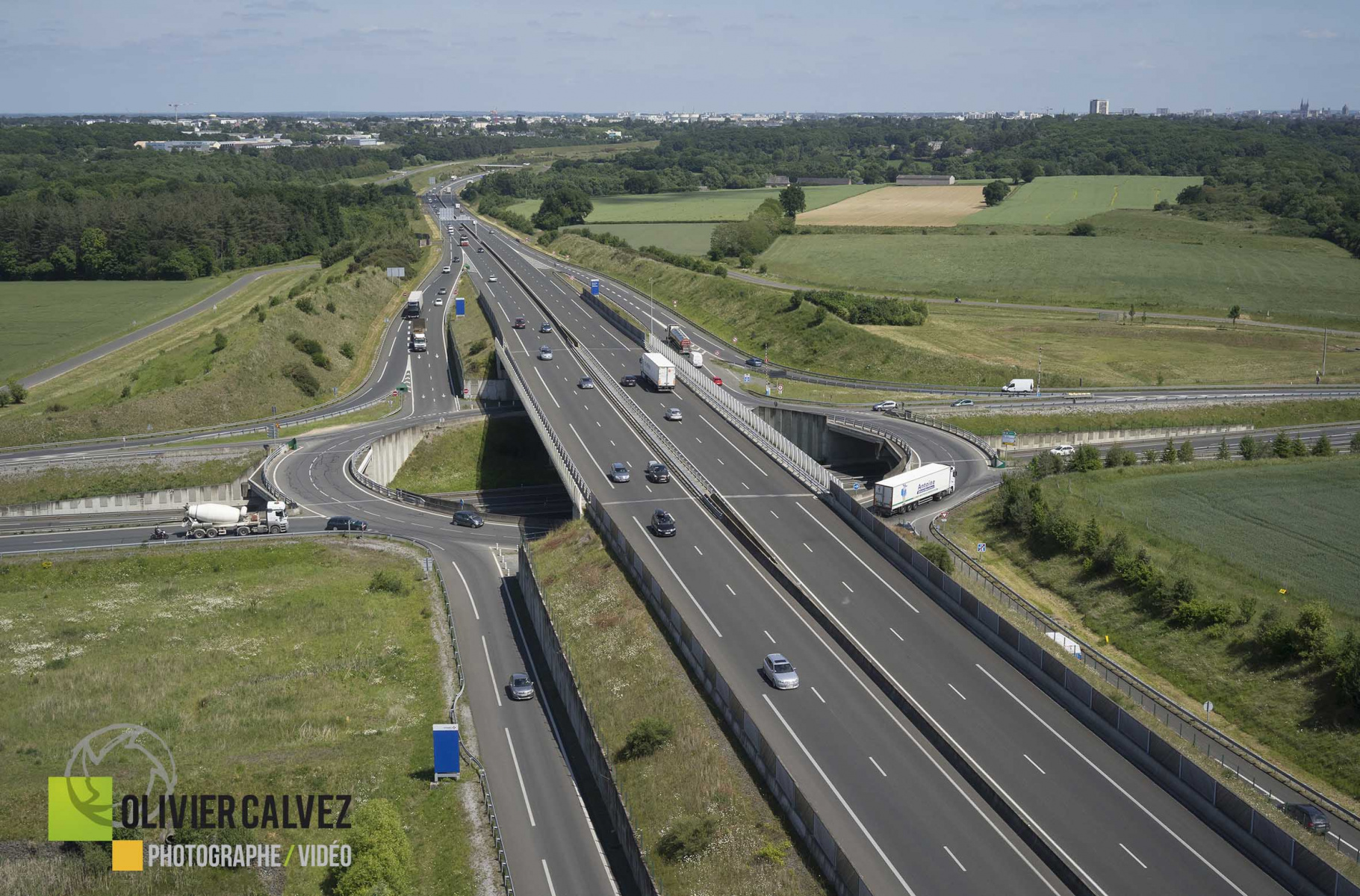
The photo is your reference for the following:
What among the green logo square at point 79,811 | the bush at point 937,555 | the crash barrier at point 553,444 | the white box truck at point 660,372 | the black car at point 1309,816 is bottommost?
the black car at point 1309,816

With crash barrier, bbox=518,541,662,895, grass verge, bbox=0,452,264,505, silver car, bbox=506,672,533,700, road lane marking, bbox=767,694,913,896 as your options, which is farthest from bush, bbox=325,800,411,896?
grass verge, bbox=0,452,264,505

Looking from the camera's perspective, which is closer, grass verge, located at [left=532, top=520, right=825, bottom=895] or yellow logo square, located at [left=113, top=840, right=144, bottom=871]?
grass verge, located at [left=532, top=520, right=825, bottom=895]

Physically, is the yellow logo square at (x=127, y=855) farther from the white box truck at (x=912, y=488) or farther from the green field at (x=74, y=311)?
the green field at (x=74, y=311)


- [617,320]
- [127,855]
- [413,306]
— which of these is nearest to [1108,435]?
[617,320]

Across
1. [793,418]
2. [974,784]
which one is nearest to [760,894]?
[974,784]

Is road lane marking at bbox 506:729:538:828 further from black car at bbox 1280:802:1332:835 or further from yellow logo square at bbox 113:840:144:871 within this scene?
black car at bbox 1280:802:1332:835

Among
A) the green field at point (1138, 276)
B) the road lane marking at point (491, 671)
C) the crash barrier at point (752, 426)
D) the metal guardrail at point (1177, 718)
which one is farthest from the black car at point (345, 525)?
the green field at point (1138, 276)

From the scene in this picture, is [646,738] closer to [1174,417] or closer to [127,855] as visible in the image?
[127,855]
